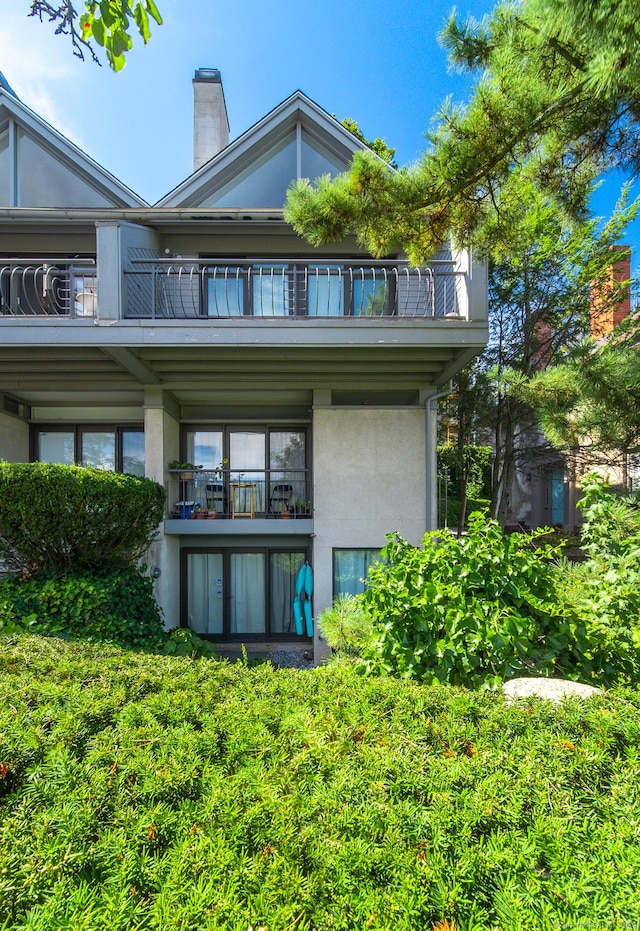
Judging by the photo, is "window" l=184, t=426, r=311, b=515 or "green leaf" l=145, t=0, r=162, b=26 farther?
"window" l=184, t=426, r=311, b=515

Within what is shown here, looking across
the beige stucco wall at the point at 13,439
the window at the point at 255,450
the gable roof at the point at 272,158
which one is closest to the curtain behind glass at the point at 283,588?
the window at the point at 255,450

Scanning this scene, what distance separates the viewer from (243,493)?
8477mm

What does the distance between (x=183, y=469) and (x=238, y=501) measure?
50.8 inches

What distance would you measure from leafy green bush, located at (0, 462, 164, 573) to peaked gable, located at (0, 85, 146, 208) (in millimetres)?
6586

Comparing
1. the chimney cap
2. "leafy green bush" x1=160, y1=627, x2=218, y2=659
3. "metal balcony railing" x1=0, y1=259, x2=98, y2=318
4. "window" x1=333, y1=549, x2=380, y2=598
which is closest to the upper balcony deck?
"metal balcony railing" x1=0, y1=259, x2=98, y2=318

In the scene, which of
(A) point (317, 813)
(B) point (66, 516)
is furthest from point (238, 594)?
(A) point (317, 813)

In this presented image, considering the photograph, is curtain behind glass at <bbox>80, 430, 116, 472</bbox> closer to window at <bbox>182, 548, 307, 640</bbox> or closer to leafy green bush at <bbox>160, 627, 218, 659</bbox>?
window at <bbox>182, 548, 307, 640</bbox>

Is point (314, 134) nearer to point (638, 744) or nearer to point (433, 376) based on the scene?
point (433, 376)

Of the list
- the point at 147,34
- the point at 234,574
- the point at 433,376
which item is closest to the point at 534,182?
the point at 433,376

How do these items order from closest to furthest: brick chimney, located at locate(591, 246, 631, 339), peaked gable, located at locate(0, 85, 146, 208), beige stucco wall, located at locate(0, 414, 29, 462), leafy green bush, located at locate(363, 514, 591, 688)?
leafy green bush, located at locate(363, 514, 591, 688), beige stucco wall, located at locate(0, 414, 29, 462), peaked gable, located at locate(0, 85, 146, 208), brick chimney, located at locate(591, 246, 631, 339)

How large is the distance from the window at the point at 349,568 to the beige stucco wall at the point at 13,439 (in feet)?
22.6

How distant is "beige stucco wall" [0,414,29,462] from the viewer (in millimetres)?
8070

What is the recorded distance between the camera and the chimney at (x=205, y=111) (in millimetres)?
9898

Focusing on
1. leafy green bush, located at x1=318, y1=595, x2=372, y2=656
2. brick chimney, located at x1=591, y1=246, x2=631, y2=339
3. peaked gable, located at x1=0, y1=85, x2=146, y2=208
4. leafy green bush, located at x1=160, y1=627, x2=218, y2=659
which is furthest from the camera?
brick chimney, located at x1=591, y1=246, x2=631, y2=339
